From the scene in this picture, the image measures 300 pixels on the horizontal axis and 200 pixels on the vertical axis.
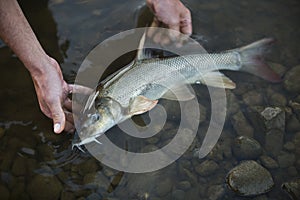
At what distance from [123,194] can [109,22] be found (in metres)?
2.03

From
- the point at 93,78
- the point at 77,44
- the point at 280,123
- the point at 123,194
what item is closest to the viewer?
the point at 123,194

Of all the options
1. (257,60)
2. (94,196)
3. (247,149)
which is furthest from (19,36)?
(257,60)

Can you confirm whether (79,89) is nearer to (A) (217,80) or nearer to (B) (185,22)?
(B) (185,22)

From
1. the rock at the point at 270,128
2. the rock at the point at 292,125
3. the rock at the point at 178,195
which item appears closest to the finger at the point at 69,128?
the rock at the point at 178,195

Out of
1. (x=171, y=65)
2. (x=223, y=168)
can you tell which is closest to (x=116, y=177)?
(x=223, y=168)

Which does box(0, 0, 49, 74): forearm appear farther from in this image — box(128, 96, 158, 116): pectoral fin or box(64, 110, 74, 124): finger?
box(128, 96, 158, 116): pectoral fin

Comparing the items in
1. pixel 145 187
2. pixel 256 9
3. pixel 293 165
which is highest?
pixel 256 9

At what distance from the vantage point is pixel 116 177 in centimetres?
302

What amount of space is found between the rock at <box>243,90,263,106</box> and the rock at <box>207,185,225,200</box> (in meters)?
0.97

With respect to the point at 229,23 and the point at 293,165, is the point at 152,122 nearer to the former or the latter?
the point at 293,165

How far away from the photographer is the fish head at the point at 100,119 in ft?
9.51

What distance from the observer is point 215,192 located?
2.93m

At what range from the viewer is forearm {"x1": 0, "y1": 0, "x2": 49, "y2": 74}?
94.8 inches

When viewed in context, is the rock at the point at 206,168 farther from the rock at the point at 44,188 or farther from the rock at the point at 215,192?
the rock at the point at 44,188
